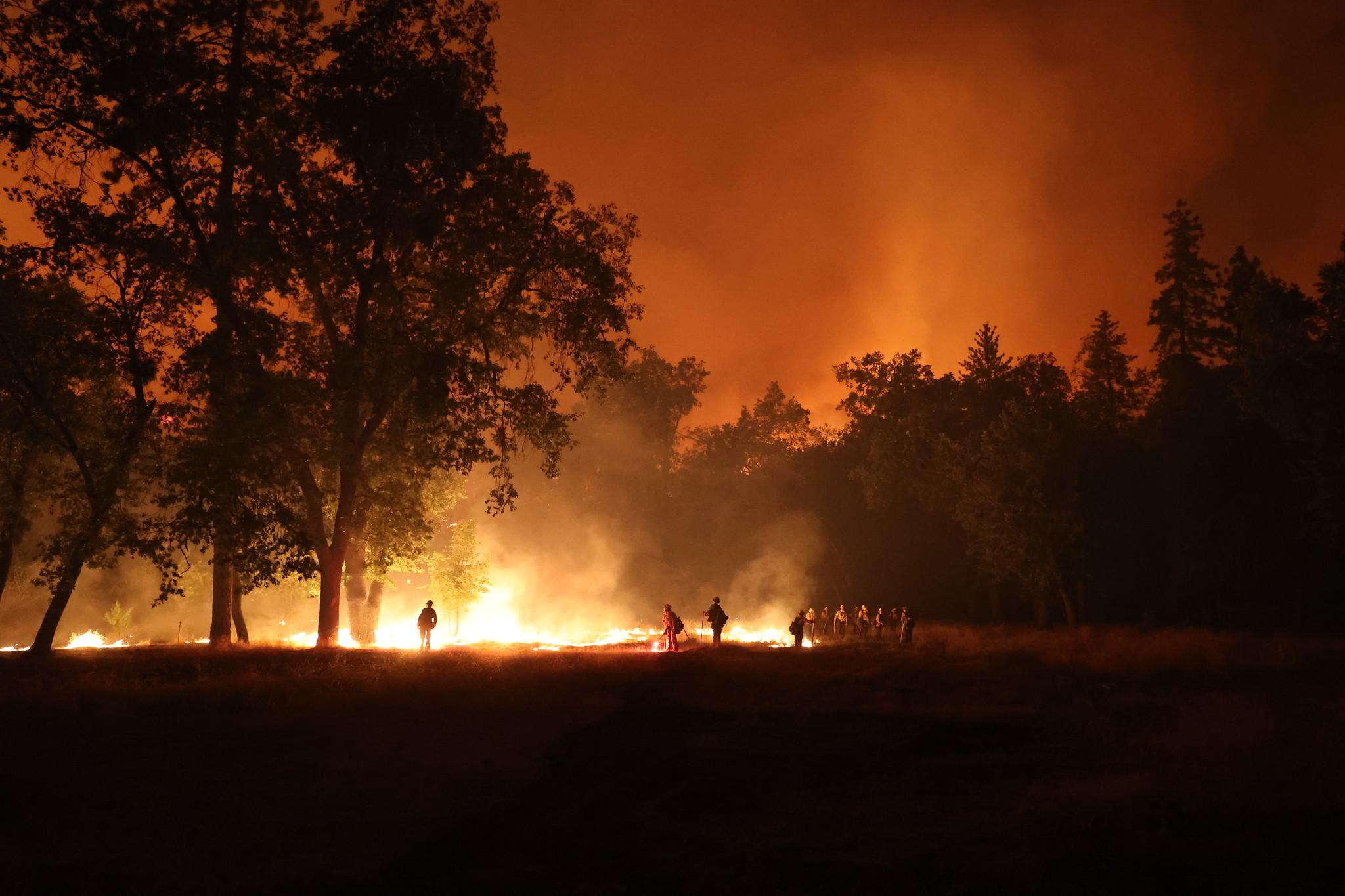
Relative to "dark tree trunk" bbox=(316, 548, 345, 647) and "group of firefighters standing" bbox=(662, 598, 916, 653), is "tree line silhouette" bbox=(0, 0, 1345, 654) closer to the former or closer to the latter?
"dark tree trunk" bbox=(316, 548, 345, 647)

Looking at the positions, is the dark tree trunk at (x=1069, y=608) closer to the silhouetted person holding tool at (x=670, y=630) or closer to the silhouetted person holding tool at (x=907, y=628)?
the silhouetted person holding tool at (x=907, y=628)

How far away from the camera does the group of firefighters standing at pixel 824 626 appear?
31844 millimetres

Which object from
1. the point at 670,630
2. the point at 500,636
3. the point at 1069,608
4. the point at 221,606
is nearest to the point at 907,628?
the point at 670,630

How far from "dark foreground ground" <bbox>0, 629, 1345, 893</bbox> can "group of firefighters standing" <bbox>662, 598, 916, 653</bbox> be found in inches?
451

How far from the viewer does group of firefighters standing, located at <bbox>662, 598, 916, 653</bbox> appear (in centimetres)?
3184

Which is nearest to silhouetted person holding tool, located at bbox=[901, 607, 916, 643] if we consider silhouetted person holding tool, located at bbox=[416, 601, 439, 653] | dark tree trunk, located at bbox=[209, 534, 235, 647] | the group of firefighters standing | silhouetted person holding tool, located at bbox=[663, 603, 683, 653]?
the group of firefighters standing

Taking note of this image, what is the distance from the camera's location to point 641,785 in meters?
11.7

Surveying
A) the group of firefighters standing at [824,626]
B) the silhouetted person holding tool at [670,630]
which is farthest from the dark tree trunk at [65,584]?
the silhouetted person holding tool at [670,630]

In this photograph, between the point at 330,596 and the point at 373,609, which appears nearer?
the point at 330,596

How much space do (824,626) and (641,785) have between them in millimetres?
37411

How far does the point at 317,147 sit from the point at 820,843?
24248 mm

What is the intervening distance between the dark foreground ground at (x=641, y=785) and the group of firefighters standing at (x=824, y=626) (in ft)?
37.6

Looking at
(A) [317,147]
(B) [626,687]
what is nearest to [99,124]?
(A) [317,147]

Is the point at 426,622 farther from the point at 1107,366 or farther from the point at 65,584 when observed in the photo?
the point at 1107,366
